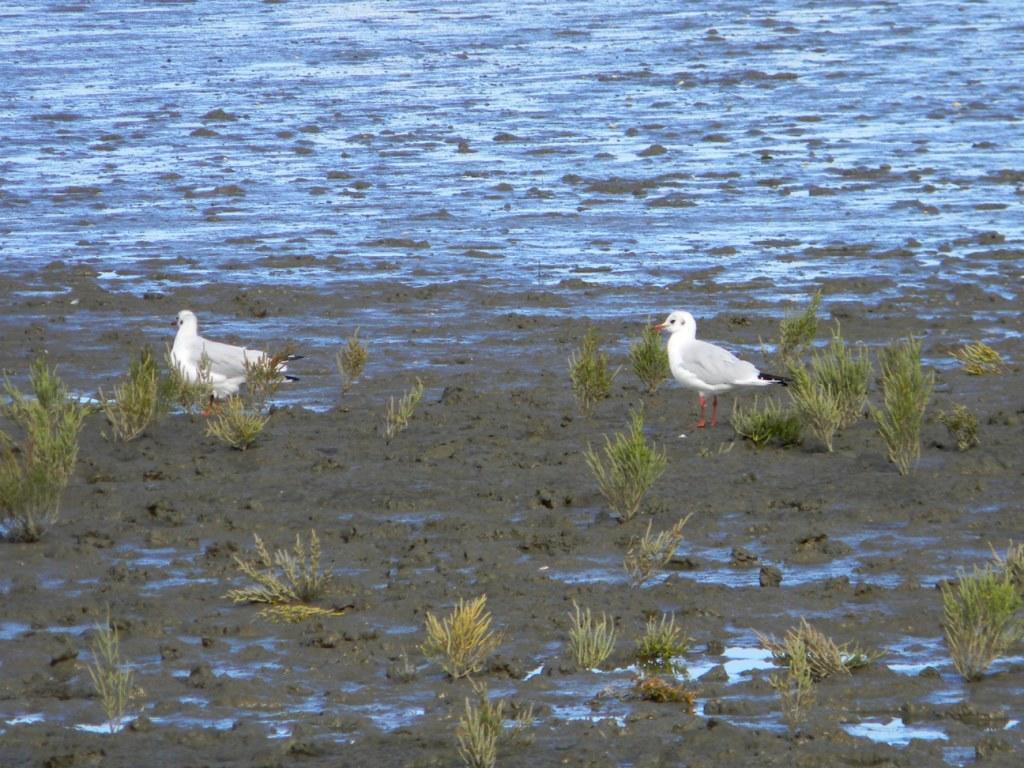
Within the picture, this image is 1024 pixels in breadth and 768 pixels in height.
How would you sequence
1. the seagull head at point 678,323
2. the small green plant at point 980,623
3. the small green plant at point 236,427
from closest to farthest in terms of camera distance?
1. the small green plant at point 980,623
2. the small green plant at point 236,427
3. the seagull head at point 678,323

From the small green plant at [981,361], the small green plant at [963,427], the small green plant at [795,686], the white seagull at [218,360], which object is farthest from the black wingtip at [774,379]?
the small green plant at [795,686]

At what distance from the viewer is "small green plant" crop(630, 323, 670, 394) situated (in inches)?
540

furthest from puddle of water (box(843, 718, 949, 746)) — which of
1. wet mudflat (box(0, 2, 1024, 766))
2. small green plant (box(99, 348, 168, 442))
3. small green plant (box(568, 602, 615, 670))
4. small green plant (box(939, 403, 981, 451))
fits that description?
small green plant (box(99, 348, 168, 442))

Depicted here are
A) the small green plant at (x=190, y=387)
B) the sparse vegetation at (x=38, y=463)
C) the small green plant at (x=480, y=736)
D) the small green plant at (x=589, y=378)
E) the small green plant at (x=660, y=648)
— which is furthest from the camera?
the small green plant at (x=589, y=378)

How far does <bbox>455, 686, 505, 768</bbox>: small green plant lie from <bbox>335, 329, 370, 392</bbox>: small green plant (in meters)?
6.90

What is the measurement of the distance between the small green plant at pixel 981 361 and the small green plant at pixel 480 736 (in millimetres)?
7821

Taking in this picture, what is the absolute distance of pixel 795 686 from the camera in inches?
324

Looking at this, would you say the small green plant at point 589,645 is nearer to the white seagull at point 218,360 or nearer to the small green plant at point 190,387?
the small green plant at point 190,387

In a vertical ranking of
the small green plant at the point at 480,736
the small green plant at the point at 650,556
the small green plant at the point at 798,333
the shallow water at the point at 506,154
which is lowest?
the shallow water at the point at 506,154

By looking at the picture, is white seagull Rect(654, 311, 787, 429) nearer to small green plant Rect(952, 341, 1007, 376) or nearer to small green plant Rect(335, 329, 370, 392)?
small green plant Rect(952, 341, 1007, 376)

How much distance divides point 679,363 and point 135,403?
3557mm

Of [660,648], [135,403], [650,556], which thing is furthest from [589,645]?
[135,403]

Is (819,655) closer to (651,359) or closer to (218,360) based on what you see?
(651,359)

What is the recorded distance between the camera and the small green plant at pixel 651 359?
1372 centimetres
